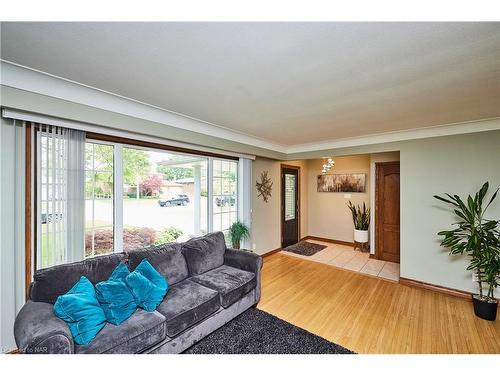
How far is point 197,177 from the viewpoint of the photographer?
3506mm

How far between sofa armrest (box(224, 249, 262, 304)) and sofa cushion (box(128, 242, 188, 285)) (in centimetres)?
61

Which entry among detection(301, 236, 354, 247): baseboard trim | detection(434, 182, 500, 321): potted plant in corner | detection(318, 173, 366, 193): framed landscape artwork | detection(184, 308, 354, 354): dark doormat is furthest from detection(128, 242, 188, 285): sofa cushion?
detection(318, 173, 366, 193): framed landscape artwork

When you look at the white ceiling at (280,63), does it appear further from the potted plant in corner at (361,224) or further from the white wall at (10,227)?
the potted plant in corner at (361,224)

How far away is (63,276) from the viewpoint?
1.73 m

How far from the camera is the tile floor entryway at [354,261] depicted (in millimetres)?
3834

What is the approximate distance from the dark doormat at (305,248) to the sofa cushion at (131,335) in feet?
12.4

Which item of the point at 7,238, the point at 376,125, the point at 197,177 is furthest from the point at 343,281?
the point at 7,238

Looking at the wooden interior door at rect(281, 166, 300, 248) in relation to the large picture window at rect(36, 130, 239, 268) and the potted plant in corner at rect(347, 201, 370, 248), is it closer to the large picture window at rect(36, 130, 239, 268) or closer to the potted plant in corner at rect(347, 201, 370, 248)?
the potted plant in corner at rect(347, 201, 370, 248)

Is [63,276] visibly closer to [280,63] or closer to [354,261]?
[280,63]

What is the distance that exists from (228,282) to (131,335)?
1030mm

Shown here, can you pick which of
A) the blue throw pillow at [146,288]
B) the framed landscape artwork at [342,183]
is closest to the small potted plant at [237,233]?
the blue throw pillow at [146,288]

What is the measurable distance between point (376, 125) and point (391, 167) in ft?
5.80

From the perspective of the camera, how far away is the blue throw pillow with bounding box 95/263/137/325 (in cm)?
162

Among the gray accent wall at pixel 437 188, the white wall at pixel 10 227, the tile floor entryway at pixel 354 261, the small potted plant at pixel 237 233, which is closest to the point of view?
the white wall at pixel 10 227
